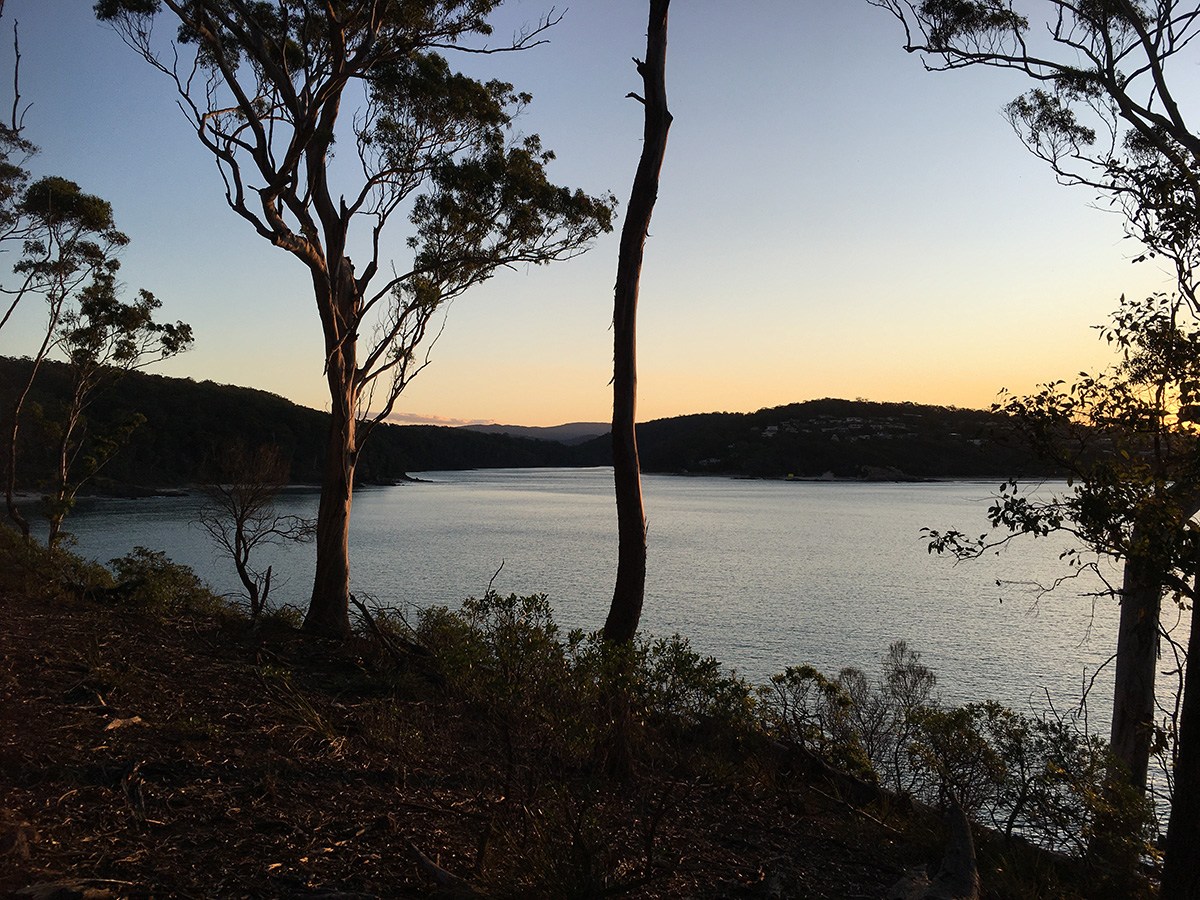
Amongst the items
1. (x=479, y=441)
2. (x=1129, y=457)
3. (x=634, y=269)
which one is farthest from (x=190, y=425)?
(x=479, y=441)

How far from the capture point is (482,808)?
3.59m

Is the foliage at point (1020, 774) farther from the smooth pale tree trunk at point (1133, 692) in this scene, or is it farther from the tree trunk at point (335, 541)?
the tree trunk at point (335, 541)

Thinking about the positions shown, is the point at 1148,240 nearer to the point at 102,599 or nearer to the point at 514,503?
Result: the point at 102,599

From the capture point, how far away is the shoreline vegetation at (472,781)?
3.03m

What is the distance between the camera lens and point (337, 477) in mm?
9305

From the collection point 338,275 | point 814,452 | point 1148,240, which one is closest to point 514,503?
point 814,452

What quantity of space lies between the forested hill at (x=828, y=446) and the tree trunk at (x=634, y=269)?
7483cm

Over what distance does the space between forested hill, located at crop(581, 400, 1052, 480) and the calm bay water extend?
34050mm

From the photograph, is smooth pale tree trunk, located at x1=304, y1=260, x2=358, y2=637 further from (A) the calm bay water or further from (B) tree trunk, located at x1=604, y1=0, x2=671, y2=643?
(A) the calm bay water

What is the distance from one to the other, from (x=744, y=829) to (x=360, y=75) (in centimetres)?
847

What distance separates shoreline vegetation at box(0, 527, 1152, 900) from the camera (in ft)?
9.93

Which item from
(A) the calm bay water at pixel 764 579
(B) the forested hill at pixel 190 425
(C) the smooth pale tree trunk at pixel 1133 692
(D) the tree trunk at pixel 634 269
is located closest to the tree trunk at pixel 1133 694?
(C) the smooth pale tree trunk at pixel 1133 692

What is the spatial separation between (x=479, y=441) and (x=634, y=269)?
420ft

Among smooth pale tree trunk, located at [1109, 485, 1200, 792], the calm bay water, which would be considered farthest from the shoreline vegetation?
the calm bay water
